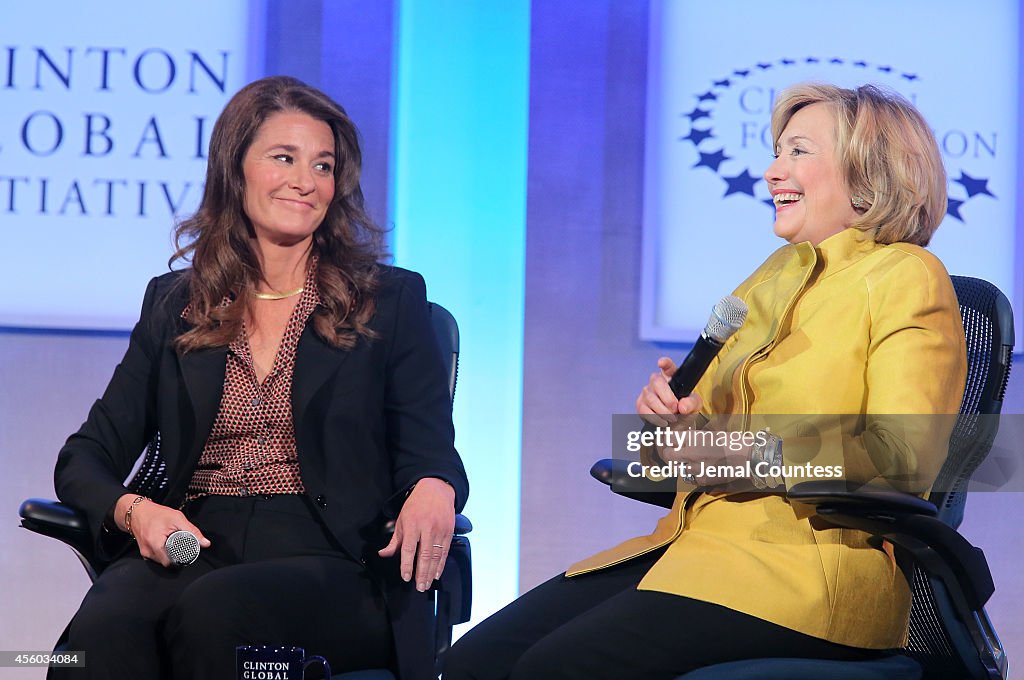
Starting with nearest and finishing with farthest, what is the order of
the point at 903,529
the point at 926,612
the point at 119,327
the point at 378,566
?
the point at 903,529, the point at 926,612, the point at 378,566, the point at 119,327

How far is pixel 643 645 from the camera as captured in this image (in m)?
1.75

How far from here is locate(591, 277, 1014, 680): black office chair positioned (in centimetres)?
164

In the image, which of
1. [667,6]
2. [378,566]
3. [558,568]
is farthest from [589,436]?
[378,566]

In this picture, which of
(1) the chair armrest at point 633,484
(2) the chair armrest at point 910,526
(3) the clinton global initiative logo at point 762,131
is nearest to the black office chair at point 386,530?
(1) the chair armrest at point 633,484

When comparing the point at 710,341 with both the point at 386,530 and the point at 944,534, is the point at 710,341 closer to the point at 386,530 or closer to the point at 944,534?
the point at 944,534

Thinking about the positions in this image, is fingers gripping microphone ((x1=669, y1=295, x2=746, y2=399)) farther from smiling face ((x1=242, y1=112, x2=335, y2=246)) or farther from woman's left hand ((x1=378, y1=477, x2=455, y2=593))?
smiling face ((x1=242, y1=112, x2=335, y2=246))

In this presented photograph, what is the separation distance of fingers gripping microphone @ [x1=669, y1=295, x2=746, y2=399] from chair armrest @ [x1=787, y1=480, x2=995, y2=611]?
28cm

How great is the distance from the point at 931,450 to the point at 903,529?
5.9 inches

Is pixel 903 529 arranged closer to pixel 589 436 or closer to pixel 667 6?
pixel 589 436

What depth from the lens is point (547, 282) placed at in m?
3.58

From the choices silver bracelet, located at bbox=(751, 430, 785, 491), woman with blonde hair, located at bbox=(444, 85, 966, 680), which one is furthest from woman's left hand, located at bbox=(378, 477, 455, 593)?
silver bracelet, located at bbox=(751, 430, 785, 491)

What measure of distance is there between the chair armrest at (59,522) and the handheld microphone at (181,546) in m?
0.18

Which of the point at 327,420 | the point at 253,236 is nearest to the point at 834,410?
the point at 327,420

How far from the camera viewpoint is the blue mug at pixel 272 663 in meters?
1.71
